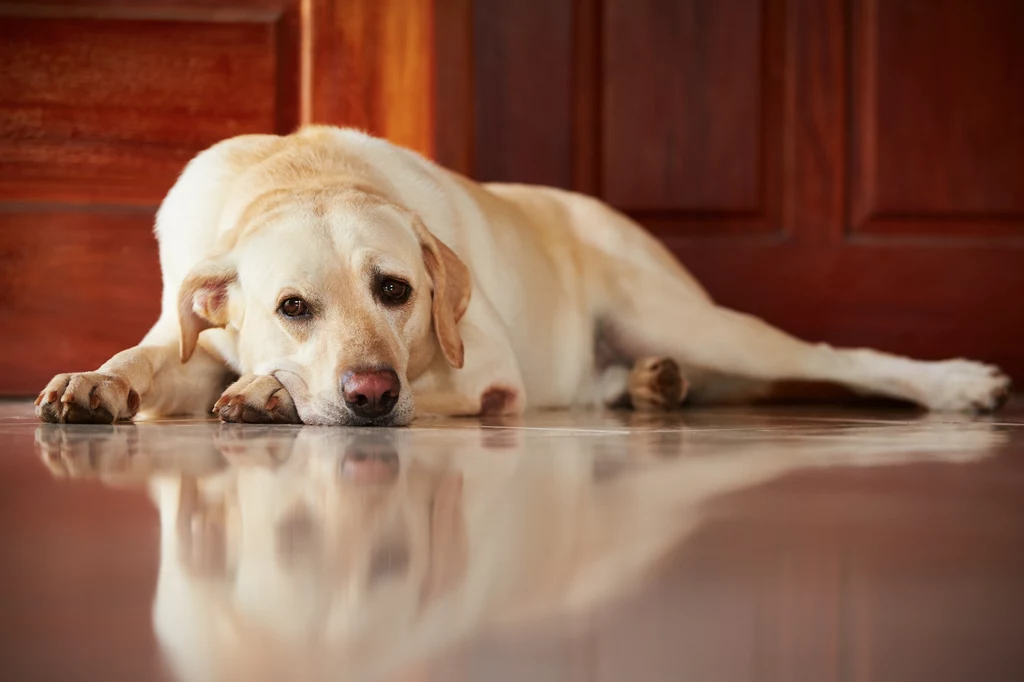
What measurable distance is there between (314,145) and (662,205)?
158 centimetres

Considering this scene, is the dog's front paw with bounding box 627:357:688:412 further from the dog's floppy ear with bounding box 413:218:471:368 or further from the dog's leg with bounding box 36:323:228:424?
the dog's leg with bounding box 36:323:228:424

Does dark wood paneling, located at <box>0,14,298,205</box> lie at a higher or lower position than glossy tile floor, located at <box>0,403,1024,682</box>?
higher

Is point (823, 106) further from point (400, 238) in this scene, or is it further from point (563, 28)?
point (400, 238)

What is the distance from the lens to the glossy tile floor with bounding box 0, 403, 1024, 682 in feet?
2.16

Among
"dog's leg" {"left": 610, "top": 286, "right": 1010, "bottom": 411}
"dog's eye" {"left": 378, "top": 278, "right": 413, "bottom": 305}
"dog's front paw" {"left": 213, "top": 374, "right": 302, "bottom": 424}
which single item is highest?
"dog's eye" {"left": 378, "top": 278, "right": 413, "bottom": 305}

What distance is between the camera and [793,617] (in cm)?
74

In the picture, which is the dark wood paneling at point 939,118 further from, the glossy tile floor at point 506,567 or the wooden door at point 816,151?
the glossy tile floor at point 506,567

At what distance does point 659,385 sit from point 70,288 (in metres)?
1.88

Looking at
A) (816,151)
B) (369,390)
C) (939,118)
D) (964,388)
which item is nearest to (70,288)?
(369,390)

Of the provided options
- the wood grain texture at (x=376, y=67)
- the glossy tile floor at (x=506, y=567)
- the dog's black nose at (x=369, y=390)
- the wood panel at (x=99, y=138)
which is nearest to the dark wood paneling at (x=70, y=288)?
the wood panel at (x=99, y=138)

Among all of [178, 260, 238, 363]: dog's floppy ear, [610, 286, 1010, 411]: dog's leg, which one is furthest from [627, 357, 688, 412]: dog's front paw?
[178, 260, 238, 363]: dog's floppy ear

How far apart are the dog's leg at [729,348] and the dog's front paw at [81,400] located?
1546mm

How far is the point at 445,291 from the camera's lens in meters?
2.51

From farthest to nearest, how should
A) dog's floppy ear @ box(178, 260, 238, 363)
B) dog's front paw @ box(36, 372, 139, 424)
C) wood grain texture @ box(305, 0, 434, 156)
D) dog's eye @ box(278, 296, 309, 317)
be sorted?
1. wood grain texture @ box(305, 0, 434, 156)
2. dog's floppy ear @ box(178, 260, 238, 363)
3. dog's eye @ box(278, 296, 309, 317)
4. dog's front paw @ box(36, 372, 139, 424)
